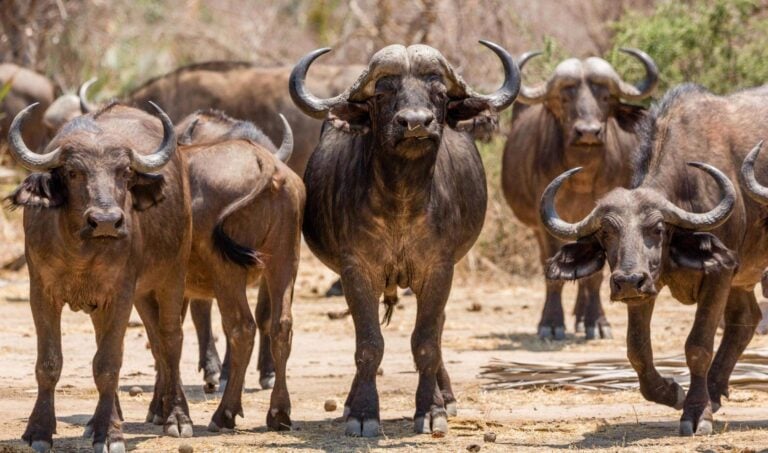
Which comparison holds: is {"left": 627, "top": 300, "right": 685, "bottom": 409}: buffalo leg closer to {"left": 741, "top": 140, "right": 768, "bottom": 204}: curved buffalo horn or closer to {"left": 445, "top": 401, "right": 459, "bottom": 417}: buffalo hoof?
{"left": 741, "top": 140, "right": 768, "bottom": 204}: curved buffalo horn

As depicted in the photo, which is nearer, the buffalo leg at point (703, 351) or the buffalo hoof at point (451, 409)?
the buffalo leg at point (703, 351)

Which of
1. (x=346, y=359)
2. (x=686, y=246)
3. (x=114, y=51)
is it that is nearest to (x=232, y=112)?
(x=346, y=359)

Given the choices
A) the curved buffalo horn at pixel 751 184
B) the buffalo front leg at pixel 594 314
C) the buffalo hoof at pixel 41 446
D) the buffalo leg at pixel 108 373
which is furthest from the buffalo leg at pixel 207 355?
the buffalo front leg at pixel 594 314

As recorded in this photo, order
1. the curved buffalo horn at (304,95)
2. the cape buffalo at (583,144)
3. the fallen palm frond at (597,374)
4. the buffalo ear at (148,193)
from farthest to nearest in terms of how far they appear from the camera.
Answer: the cape buffalo at (583,144) < the fallen palm frond at (597,374) < the curved buffalo horn at (304,95) < the buffalo ear at (148,193)

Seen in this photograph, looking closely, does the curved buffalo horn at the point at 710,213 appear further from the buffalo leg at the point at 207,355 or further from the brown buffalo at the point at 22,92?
the brown buffalo at the point at 22,92

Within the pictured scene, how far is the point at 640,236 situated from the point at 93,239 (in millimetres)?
3122

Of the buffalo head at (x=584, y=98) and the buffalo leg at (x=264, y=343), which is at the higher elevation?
the buffalo head at (x=584, y=98)

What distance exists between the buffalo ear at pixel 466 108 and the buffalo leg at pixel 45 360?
2.75 metres

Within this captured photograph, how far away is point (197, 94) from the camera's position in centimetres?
1848

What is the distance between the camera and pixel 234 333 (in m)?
9.29

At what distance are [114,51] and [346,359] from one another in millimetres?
14562

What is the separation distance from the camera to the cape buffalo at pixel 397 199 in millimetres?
8945

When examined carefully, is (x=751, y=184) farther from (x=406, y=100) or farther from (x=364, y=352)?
(x=364, y=352)

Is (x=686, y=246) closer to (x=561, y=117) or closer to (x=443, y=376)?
(x=443, y=376)
